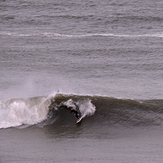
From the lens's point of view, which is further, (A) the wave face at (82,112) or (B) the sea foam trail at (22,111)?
(B) the sea foam trail at (22,111)

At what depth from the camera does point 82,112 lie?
120ft

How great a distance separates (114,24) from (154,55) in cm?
945

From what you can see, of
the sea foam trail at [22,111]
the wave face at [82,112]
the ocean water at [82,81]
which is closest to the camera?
the ocean water at [82,81]

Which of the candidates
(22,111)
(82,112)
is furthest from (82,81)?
(22,111)

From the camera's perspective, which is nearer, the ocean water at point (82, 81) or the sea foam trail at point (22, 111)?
the ocean water at point (82, 81)

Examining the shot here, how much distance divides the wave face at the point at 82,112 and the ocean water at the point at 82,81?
2.7 inches

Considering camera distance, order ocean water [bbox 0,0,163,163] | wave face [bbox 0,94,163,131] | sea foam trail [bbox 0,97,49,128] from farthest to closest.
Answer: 1. sea foam trail [bbox 0,97,49,128]
2. wave face [bbox 0,94,163,131]
3. ocean water [bbox 0,0,163,163]

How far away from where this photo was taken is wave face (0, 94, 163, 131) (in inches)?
1391

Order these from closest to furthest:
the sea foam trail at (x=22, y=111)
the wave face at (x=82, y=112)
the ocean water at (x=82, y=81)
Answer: the ocean water at (x=82, y=81) < the wave face at (x=82, y=112) < the sea foam trail at (x=22, y=111)

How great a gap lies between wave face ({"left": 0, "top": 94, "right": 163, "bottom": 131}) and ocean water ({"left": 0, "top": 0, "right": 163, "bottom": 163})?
0.07 metres

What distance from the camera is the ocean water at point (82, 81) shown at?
1249 inches

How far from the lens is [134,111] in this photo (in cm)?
3631

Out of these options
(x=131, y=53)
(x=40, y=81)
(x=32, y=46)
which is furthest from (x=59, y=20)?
(x=40, y=81)

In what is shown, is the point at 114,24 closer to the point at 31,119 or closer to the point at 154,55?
the point at 154,55
